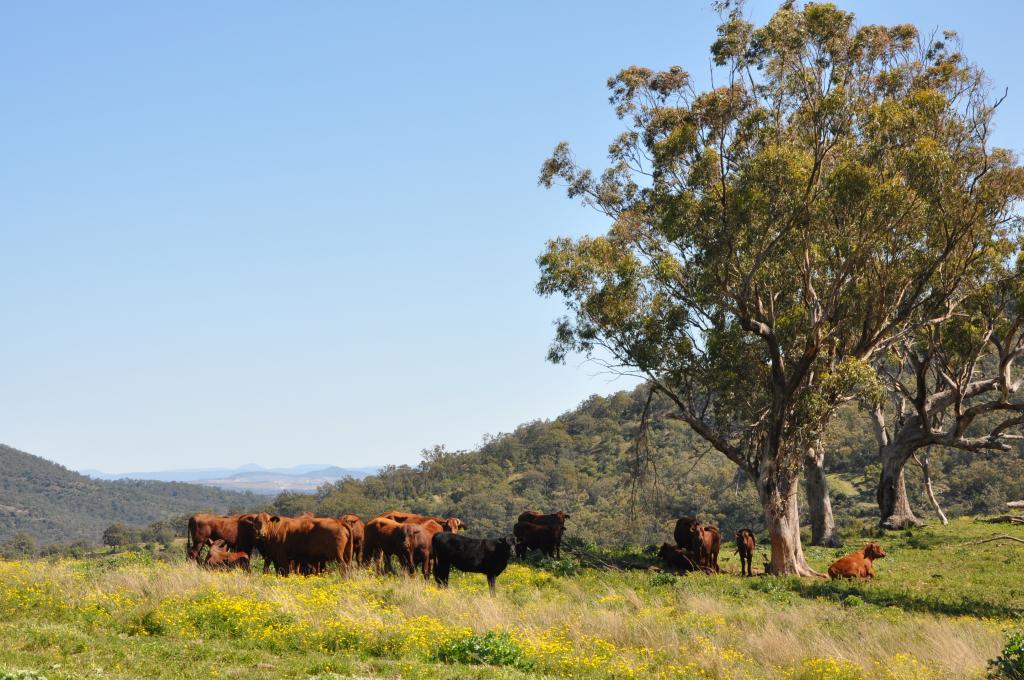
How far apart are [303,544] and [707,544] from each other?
12081 mm

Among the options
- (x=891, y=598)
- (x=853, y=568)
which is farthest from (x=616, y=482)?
(x=891, y=598)

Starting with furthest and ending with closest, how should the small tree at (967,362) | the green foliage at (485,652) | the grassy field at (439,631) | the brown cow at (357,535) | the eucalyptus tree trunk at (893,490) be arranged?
the eucalyptus tree trunk at (893,490) → the small tree at (967,362) → the brown cow at (357,535) → the green foliage at (485,652) → the grassy field at (439,631)

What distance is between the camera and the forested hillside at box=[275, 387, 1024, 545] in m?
62.7

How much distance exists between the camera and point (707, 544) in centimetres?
2723

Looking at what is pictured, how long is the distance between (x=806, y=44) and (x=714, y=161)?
4808 mm

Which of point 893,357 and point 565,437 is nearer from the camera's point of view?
point 893,357

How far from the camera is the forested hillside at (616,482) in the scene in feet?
206

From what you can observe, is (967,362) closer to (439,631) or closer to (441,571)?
(441,571)

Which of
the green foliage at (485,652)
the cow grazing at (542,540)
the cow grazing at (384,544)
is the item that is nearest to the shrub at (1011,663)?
the green foliage at (485,652)

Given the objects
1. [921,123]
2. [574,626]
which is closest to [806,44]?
[921,123]

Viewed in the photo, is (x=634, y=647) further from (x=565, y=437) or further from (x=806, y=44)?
(x=565, y=437)

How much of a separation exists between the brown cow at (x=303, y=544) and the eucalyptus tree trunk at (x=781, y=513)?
12.7 meters

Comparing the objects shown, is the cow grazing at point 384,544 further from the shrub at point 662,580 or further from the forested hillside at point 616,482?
the forested hillside at point 616,482

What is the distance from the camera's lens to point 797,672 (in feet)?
41.8
